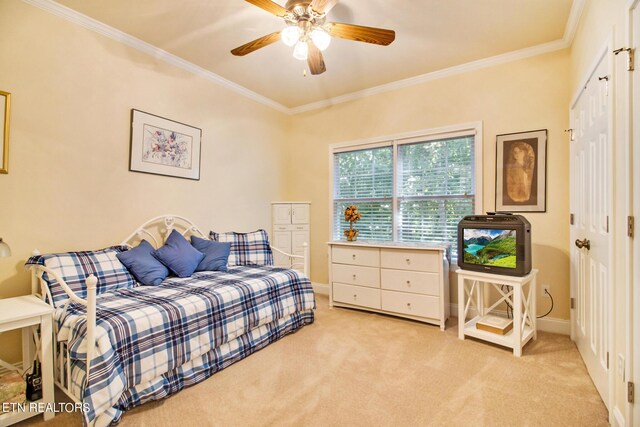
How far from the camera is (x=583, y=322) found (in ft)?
7.50

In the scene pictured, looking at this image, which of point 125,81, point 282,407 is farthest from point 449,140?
point 125,81

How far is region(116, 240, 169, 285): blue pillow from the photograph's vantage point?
2.48 meters

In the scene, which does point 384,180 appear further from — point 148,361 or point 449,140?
point 148,361

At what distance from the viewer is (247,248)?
3.42 m

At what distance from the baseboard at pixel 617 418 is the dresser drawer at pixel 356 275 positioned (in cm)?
199

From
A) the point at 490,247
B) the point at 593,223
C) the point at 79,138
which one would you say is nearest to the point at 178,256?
the point at 79,138

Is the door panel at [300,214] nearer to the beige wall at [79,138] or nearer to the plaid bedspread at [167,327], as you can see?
the beige wall at [79,138]

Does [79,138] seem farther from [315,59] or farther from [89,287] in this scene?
[315,59]

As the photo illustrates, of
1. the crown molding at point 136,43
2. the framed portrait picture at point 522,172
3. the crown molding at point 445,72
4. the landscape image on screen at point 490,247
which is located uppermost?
the crown molding at point 445,72

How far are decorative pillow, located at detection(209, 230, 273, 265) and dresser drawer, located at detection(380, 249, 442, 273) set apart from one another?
4.27 ft

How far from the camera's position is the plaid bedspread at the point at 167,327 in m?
1.59

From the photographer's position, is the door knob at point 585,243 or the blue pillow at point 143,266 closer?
the door knob at point 585,243

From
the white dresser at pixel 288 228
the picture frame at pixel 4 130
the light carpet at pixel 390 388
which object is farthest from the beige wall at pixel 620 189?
the picture frame at pixel 4 130

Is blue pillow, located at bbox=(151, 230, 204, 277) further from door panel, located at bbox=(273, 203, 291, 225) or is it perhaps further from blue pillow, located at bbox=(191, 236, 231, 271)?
door panel, located at bbox=(273, 203, 291, 225)
